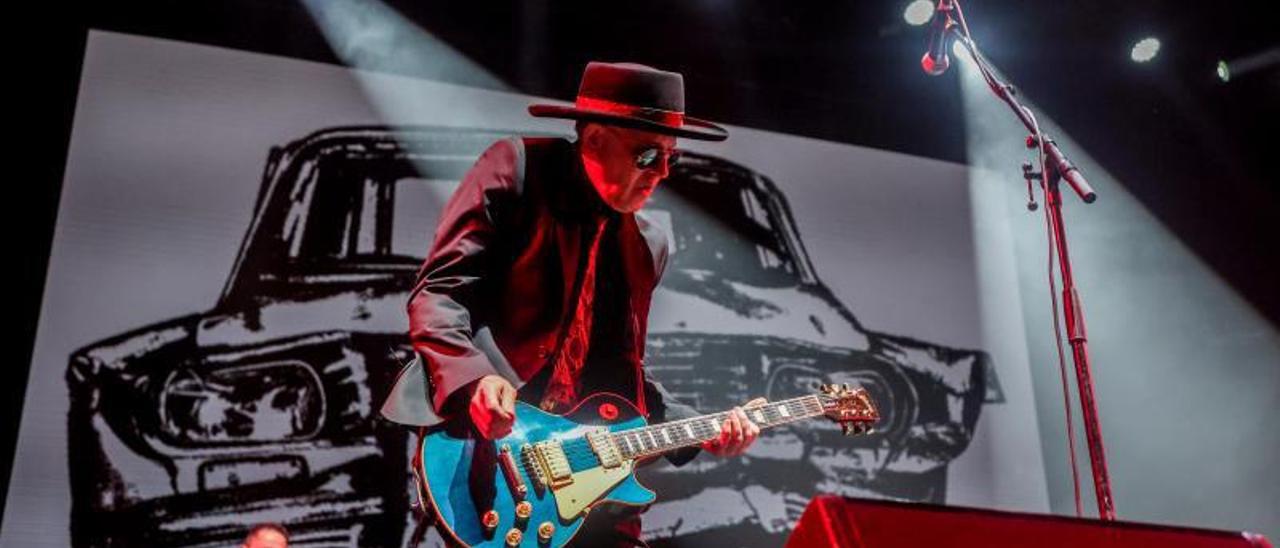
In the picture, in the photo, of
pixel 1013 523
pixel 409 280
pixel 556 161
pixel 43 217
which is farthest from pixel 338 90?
pixel 1013 523

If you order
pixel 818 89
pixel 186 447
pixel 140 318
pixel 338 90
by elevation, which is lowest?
pixel 186 447

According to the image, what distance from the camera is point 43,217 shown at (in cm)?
416

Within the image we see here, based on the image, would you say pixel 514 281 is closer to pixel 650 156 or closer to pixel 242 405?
pixel 650 156

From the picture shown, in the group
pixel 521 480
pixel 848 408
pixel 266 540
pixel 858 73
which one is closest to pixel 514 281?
pixel 521 480

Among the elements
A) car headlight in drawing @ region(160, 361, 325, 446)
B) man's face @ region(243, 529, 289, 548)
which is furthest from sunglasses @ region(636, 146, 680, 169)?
man's face @ region(243, 529, 289, 548)

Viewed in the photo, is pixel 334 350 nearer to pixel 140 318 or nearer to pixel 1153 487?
pixel 140 318

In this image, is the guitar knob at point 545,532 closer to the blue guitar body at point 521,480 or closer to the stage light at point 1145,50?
the blue guitar body at point 521,480

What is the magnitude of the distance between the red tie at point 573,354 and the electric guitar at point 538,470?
0.07m

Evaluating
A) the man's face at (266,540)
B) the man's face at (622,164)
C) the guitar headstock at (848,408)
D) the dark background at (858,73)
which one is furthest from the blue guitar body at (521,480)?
the dark background at (858,73)

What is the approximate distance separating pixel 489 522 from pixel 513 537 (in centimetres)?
7

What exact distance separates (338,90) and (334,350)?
1.23 m

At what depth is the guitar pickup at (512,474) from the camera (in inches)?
98.3

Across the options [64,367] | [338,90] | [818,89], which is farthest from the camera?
[818,89]

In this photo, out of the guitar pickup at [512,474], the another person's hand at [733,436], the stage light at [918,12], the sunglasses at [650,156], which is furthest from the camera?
the stage light at [918,12]
